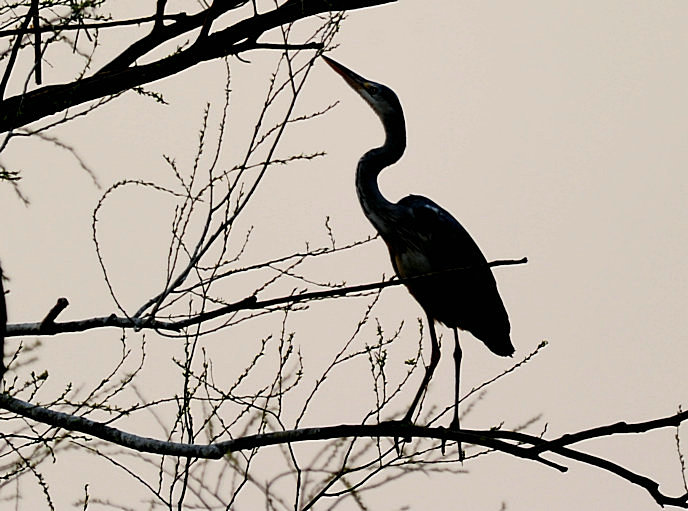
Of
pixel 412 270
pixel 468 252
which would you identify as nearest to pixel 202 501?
pixel 412 270

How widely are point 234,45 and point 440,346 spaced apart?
1879 mm

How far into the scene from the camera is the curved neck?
429 cm

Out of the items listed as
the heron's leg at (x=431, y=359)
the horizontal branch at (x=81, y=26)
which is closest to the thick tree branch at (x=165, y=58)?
the horizontal branch at (x=81, y=26)

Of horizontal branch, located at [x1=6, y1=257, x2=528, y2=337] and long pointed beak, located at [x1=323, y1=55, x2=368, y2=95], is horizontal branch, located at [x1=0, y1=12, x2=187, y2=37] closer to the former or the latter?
horizontal branch, located at [x1=6, y1=257, x2=528, y2=337]

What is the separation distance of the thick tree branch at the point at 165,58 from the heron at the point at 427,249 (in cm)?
123

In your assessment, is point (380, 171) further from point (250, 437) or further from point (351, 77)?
point (250, 437)

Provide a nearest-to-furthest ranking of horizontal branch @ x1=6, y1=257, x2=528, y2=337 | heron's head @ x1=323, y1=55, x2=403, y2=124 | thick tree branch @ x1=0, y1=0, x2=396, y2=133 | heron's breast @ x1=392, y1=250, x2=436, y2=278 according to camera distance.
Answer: horizontal branch @ x1=6, y1=257, x2=528, y2=337, thick tree branch @ x1=0, y1=0, x2=396, y2=133, heron's breast @ x1=392, y1=250, x2=436, y2=278, heron's head @ x1=323, y1=55, x2=403, y2=124

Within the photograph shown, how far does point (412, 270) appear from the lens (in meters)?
4.27

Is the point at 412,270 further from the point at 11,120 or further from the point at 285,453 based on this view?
the point at 11,120

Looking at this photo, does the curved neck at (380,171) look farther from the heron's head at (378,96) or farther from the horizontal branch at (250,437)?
the horizontal branch at (250,437)

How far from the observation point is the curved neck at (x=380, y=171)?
4.29 metres

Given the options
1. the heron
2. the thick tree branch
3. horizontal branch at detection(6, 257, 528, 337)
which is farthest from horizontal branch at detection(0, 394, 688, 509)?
the heron

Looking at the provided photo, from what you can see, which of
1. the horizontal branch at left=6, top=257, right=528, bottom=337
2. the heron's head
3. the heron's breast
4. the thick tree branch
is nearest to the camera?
the horizontal branch at left=6, top=257, right=528, bottom=337

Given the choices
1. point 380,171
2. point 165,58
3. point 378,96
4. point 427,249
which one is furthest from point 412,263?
point 165,58
